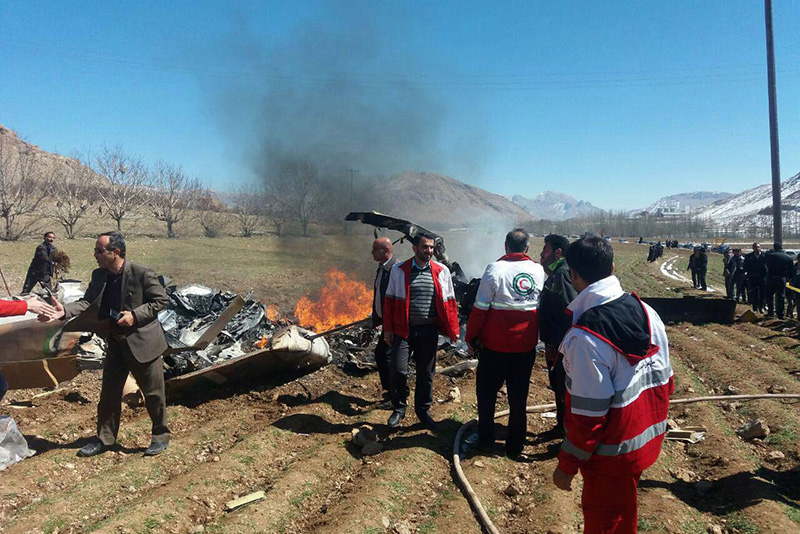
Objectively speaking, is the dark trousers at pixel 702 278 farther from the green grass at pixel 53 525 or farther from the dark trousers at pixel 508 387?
the green grass at pixel 53 525

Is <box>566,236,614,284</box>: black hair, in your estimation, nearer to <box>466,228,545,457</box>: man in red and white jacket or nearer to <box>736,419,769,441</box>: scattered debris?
<box>466,228,545,457</box>: man in red and white jacket

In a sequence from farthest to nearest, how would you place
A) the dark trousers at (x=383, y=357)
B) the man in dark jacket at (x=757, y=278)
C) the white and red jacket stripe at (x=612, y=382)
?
the man in dark jacket at (x=757, y=278) → the dark trousers at (x=383, y=357) → the white and red jacket stripe at (x=612, y=382)

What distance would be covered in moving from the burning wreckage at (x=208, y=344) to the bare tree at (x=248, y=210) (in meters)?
35.2

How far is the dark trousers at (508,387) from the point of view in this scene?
4371 millimetres

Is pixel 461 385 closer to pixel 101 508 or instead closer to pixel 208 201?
pixel 101 508

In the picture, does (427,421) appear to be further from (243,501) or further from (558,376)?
(243,501)

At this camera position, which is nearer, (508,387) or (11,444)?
(11,444)

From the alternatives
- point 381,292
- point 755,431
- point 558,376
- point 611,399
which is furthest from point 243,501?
point 755,431

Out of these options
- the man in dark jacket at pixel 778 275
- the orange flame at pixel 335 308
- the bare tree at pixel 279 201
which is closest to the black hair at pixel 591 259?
the orange flame at pixel 335 308

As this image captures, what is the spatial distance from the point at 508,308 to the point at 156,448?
3.34 m

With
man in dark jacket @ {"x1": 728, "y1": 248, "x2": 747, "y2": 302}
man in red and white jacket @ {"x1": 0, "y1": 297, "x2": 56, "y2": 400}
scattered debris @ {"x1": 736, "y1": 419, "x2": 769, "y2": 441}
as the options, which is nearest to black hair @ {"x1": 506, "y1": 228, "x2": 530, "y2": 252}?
scattered debris @ {"x1": 736, "y1": 419, "x2": 769, "y2": 441}

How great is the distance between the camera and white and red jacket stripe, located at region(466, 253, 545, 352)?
4.24m

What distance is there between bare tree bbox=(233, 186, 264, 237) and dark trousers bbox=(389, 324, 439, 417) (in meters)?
39.3

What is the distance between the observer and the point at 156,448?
4418 mm
